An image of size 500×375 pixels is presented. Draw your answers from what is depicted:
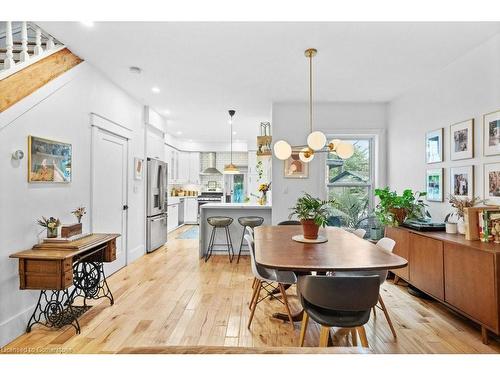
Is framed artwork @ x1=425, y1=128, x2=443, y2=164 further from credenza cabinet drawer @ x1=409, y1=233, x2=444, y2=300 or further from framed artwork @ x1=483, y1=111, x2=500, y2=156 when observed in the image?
credenza cabinet drawer @ x1=409, y1=233, x2=444, y2=300

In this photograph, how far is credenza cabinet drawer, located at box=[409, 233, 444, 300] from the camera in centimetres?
287

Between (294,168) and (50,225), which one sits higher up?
(294,168)

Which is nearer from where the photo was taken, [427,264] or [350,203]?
[427,264]

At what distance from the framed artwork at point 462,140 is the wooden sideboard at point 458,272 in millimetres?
905

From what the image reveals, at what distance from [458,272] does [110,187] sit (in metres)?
4.12

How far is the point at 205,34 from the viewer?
281 centimetres

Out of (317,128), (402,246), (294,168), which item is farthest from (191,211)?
(402,246)

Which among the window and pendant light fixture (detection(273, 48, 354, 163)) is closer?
pendant light fixture (detection(273, 48, 354, 163))

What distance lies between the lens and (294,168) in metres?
5.04

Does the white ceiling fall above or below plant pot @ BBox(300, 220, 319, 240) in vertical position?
above

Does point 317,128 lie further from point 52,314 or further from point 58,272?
point 52,314

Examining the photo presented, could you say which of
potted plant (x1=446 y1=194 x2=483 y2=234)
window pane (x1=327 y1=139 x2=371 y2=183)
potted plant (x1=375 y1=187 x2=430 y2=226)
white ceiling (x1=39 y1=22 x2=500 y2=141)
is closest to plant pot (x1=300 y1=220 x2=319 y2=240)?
potted plant (x1=446 y1=194 x2=483 y2=234)

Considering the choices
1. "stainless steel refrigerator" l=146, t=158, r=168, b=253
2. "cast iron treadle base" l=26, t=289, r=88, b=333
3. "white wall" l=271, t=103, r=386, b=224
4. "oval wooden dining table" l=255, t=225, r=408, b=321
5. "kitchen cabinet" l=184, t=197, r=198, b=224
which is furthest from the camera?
"kitchen cabinet" l=184, t=197, r=198, b=224
